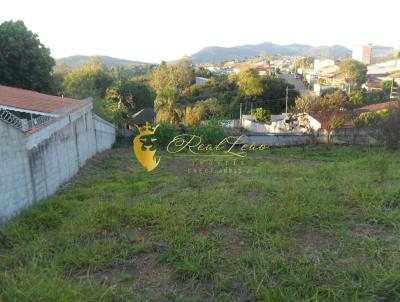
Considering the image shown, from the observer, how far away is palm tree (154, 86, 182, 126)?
2202cm

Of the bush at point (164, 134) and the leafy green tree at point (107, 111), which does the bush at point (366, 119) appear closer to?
the bush at point (164, 134)

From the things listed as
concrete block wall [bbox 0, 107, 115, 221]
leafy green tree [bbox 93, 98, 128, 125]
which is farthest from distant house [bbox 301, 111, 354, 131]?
concrete block wall [bbox 0, 107, 115, 221]

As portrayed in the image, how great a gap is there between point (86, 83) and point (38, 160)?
2547 centimetres

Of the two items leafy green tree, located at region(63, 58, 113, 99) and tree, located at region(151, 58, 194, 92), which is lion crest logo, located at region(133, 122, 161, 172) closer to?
leafy green tree, located at region(63, 58, 113, 99)

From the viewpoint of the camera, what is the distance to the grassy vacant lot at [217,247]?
9.89 ft

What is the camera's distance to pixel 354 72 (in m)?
52.7

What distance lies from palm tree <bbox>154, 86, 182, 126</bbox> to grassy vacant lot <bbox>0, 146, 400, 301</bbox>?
15.5 meters

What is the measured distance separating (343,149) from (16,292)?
15.8m

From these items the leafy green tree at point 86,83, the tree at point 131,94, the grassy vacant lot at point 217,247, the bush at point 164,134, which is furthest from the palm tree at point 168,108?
the grassy vacant lot at point 217,247

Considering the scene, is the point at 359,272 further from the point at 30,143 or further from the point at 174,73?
the point at 174,73

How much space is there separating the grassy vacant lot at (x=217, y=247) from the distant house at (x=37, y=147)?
2.32 feet

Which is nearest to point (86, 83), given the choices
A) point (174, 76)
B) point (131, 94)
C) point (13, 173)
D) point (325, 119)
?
point (131, 94)

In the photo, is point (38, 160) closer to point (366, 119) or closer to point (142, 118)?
point (366, 119)

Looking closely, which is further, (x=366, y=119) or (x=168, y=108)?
(x=168, y=108)
